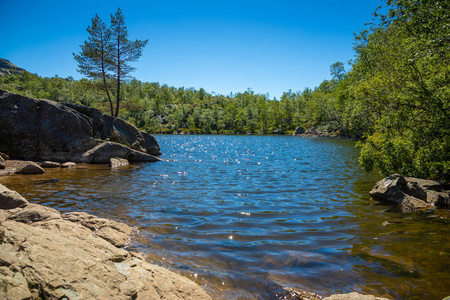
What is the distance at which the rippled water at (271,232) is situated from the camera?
5.96m

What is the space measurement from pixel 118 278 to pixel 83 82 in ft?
123

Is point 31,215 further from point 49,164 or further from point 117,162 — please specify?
point 117,162

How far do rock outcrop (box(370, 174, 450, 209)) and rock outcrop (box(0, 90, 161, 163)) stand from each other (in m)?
22.6

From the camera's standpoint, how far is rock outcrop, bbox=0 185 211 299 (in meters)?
3.05

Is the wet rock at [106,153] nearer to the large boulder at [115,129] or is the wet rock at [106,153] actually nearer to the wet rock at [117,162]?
the wet rock at [117,162]

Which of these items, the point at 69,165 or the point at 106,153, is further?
the point at 106,153

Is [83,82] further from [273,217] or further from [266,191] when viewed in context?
[273,217]

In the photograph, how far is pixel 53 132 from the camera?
→ 22203mm

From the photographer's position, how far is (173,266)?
6418mm

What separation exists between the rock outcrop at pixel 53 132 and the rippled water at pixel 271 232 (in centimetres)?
659

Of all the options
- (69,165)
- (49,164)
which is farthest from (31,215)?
(49,164)

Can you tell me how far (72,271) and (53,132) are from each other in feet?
75.6

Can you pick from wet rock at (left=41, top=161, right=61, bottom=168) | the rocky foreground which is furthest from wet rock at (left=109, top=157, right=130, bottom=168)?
the rocky foreground

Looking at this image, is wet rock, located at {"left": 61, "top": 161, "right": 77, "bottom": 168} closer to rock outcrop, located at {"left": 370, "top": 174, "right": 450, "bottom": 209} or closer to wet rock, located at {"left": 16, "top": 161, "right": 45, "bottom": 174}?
wet rock, located at {"left": 16, "top": 161, "right": 45, "bottom": 174}
